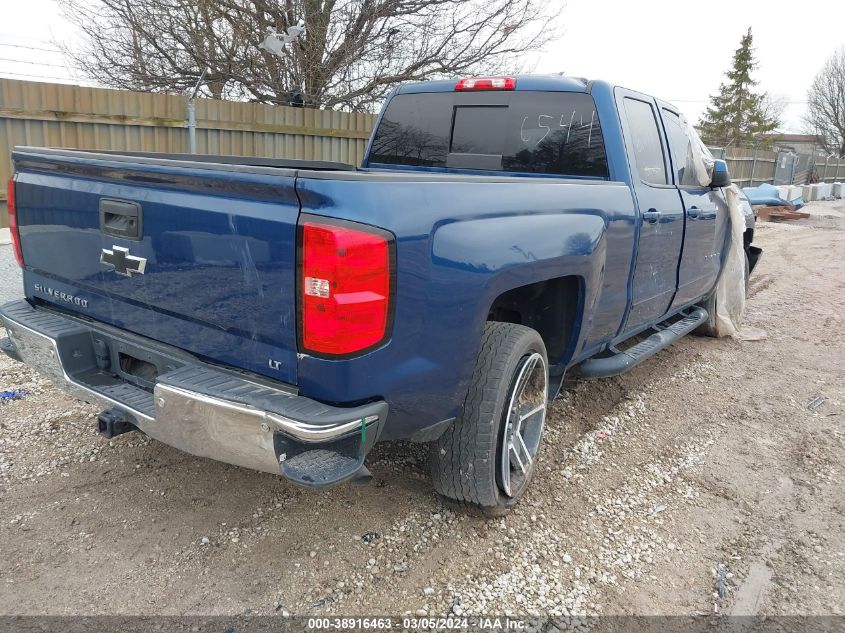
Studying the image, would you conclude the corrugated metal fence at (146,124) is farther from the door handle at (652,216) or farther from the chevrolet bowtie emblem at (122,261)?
the door handle at (652,216)

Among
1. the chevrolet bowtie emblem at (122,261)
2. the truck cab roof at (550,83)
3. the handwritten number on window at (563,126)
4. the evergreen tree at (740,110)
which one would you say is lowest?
the chevrolet bowtie emblem at (122,261)

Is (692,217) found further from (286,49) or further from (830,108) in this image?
(830,108)

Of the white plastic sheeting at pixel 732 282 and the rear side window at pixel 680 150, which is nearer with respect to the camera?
the rear side window at pixel 680 150

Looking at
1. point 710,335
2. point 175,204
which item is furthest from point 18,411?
point 710,335

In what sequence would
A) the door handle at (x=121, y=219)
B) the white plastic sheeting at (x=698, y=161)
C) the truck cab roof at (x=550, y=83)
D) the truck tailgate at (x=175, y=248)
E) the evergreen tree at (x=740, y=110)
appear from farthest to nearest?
the evergreen tree at (x=740, y=110) → the white plastic sheeting at (x=698, y=161) → the truck cab roof at (x=550, y=83) → the door handle at (x=121, y=219) → the truck tailgate at (x=175, y=248)

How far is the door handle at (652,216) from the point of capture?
3.89 m

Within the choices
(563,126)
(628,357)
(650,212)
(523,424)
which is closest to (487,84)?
(563,126)

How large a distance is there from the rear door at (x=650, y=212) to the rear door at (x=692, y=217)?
175 millimetres

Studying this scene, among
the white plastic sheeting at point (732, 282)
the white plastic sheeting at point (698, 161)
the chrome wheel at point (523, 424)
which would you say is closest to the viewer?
the chrome wheel at point (523, 424)

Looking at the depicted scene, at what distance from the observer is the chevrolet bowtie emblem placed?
2607mm

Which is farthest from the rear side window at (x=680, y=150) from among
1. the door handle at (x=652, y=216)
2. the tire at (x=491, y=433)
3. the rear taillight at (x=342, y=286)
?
the rear taillight at (x=342, y=286)

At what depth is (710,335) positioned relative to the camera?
A: 658cm

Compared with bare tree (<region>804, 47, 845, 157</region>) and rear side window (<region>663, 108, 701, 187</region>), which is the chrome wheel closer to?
rear side window (<region>663, 108, 701, 187</region>)

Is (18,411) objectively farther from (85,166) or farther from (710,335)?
(710,335)
